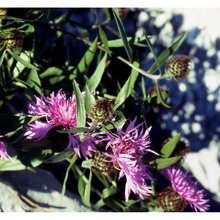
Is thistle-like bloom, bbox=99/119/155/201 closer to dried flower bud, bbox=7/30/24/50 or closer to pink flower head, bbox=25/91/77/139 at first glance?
pink flower head, bbox=25/91/77/139

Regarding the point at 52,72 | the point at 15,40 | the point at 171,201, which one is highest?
the point at 15,40

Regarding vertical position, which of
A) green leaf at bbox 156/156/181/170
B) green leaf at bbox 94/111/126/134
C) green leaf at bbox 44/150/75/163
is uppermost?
green leaf at bbox 94/111/126/134

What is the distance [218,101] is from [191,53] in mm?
158

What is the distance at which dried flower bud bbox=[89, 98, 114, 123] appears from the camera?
0.85m

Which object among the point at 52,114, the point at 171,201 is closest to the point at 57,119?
the point at 52,114

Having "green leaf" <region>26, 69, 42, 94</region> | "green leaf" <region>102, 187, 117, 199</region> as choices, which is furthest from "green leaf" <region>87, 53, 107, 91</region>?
"green leaf" <region>102, 187, 117, 199</region>

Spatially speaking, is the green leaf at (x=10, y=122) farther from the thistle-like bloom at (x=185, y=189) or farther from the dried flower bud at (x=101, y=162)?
the thistle-like bloom at (x=185, y=189)

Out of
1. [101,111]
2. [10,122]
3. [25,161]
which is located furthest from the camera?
[25,161]

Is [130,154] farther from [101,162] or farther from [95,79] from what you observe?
[95,79]

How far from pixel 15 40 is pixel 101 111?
28 centimetres

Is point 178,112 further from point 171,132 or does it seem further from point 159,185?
point 159,185

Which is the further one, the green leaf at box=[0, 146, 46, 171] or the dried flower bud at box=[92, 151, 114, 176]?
the green leaf at box=[0, 146, 46, 171]

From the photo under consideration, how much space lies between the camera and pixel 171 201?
1.10m

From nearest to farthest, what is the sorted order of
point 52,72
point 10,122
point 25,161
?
point 10,122, point 25,161, point 52,72
